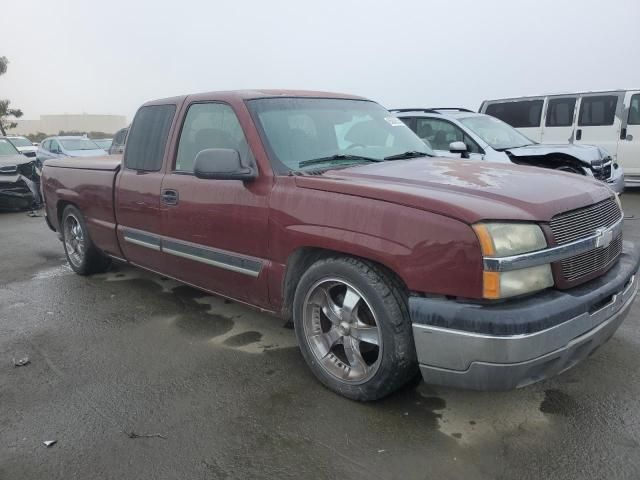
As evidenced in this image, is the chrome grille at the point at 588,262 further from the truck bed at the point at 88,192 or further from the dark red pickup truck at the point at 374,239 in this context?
the truck bed at the point at 88,192

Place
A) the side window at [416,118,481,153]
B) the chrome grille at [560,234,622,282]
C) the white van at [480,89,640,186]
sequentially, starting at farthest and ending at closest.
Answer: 1. the white van at [480,89,640,186]
2. the side window at [416,118,481,153]
3. the chrome grille at [560,234,622,282]

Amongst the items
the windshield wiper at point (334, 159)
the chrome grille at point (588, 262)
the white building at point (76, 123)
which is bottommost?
the white building at point (76, 123)

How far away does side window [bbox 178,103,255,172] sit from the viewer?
11.8 ft

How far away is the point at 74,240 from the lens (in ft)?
18.9

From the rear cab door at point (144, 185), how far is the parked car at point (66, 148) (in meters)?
12.6

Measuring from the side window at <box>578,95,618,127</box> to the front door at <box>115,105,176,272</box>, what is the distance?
9854 mm

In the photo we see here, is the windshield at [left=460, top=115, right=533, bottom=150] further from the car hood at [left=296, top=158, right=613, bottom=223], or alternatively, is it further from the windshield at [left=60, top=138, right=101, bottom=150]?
the windshield at [left=60, top=138, right=101, bottom=150]

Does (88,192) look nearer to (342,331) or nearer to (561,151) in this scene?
(342,331)

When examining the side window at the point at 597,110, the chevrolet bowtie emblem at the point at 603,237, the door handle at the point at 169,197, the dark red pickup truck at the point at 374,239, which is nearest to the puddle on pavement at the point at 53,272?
the dark red pickup truck at the point at 374,239

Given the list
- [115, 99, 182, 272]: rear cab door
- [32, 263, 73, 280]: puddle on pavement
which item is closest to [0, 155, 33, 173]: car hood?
[32, 263, 73, 280]: puddle on pavement

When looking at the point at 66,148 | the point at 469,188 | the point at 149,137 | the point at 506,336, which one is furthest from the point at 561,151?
the point at 66,148

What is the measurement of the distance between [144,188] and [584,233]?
3.30 meters

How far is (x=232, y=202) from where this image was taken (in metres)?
3.45

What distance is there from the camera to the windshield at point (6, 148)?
37.7ft
